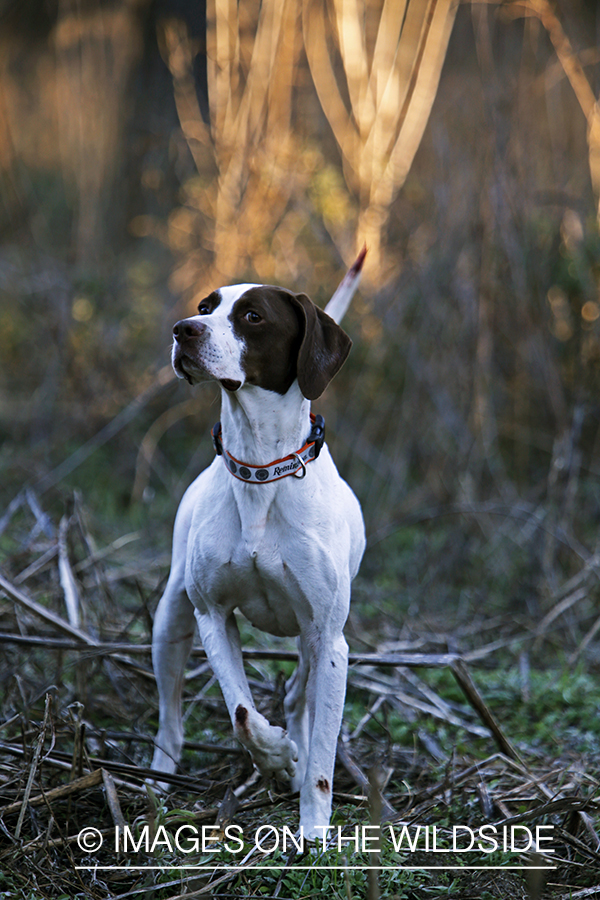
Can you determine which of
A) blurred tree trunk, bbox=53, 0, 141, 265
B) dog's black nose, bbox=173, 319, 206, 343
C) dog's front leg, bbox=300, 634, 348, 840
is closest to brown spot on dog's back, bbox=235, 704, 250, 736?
dog's front leg, bbox=300, 634, 348, 840

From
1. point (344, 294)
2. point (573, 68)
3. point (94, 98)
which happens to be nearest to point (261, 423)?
point (344, 294)

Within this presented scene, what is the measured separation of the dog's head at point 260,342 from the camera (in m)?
2.27

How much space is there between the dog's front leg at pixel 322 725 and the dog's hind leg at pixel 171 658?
529 millimetres

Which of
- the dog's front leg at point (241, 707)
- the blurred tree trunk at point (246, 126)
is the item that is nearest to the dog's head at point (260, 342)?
the dog's front leg at point (241, 707)

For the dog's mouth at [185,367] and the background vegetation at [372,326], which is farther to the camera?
the background vegetation at [372,326]

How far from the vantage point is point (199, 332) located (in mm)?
2268

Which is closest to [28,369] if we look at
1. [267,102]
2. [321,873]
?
Answer: [267,102]

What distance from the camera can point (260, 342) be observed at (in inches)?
94.4

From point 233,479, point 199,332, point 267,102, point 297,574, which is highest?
point 267,102

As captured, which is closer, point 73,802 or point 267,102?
point 73,802

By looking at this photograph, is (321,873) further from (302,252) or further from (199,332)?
(302,252)

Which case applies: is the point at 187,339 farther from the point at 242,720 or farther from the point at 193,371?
the point at 242,720

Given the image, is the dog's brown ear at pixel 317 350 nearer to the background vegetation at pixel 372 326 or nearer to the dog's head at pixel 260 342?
the dog's head at pixel 260 342

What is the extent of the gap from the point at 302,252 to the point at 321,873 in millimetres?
4850
